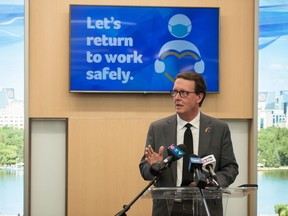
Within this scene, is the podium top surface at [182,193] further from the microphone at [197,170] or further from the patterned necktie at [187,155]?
the patterned necktie at [187,155]

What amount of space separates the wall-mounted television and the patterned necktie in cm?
154

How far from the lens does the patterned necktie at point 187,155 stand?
9.57 feet

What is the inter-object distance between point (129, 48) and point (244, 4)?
1265 mm

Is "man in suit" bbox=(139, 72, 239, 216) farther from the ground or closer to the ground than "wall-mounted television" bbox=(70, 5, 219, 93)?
closer to the ground

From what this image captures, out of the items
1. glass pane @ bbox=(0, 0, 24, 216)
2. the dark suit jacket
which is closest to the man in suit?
the dark suit jacket

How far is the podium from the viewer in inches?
90.4

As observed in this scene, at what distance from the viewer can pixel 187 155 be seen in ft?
9.89

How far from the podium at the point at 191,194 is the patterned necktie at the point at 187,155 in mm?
510

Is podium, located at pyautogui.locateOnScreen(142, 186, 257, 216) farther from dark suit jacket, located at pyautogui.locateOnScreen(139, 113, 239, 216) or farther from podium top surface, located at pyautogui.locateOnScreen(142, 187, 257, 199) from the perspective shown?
dark suit jacket, located at pyautogui.locateOnScreen(139, 113, 239, 216)

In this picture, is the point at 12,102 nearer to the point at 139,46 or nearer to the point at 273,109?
the point at 139,46

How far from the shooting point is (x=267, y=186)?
4898 mm

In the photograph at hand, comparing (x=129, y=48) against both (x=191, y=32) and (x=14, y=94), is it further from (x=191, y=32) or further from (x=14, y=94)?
(x=14, y=94)

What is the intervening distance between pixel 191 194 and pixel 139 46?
2525 mm

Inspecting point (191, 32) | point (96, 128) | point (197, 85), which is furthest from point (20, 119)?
point (197, 85)
